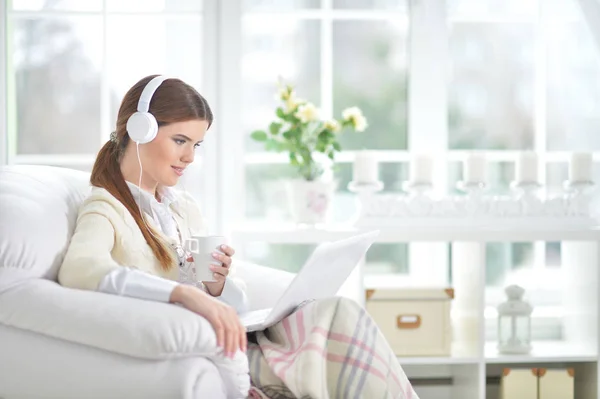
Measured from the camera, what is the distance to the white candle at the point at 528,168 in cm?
320

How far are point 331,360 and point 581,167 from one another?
1.67 meters

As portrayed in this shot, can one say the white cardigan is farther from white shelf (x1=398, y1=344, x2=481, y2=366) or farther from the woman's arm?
white shelf (x1=398, y1=344, x2=481, y2=366)

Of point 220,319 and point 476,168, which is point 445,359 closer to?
point 476,168

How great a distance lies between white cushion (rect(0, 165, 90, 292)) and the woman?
5 cm

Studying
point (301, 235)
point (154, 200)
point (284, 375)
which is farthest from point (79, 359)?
point (301, 235)

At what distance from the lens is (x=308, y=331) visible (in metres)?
1.86

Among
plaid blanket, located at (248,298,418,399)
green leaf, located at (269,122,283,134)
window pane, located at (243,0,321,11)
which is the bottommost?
plaid blanket, located at (248,298,418,399)

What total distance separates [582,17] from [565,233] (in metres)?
0.86

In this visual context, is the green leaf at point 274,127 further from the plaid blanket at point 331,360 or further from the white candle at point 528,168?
the plaid blanket at point 331,360

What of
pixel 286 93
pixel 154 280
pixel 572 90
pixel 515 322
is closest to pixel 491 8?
pixel 572 90

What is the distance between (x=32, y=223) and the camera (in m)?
1.96

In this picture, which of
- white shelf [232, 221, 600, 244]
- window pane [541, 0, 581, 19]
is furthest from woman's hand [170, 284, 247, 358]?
window pane [541, 0, 581, 19]

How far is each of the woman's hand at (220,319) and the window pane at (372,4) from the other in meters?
1.87

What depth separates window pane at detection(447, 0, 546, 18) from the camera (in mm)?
3443
